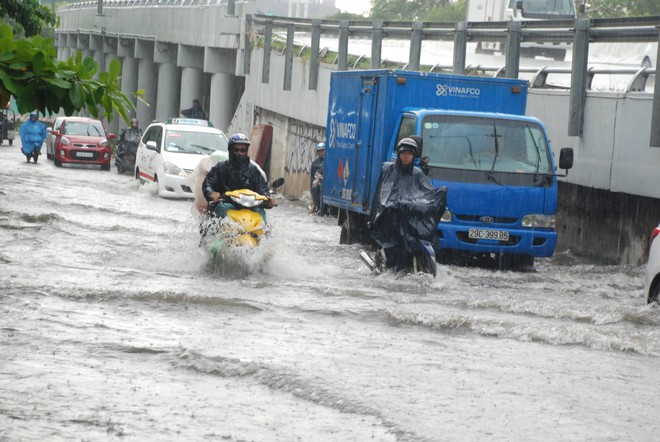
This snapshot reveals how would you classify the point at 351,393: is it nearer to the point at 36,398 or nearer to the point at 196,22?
the point at 36,398

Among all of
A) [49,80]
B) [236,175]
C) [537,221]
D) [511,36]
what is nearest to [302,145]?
[511,36]

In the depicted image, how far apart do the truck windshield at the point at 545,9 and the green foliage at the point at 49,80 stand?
93.0 feet

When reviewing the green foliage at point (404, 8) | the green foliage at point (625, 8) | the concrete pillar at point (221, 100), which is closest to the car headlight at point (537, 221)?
the concrete pillar at point (221, 100)

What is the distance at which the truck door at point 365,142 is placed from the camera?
17.1 m

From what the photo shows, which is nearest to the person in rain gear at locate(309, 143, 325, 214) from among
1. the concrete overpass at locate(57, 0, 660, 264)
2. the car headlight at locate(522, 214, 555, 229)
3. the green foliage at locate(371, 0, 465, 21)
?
the concrete overpass at locate(57, 0, 660, 264)

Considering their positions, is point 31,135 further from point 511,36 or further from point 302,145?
point 511,36

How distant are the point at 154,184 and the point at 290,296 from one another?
1696cm

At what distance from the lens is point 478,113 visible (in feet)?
53.1

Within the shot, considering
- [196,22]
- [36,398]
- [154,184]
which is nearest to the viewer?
[36,398]

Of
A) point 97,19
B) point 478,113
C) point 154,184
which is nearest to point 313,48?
point 154,184

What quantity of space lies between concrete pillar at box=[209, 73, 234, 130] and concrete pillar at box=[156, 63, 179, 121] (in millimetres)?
10112

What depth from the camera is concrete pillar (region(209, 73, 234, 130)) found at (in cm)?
4559

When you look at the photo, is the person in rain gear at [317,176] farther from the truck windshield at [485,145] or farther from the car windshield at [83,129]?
the car windshield at [83,129]

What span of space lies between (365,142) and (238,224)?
4393mm
